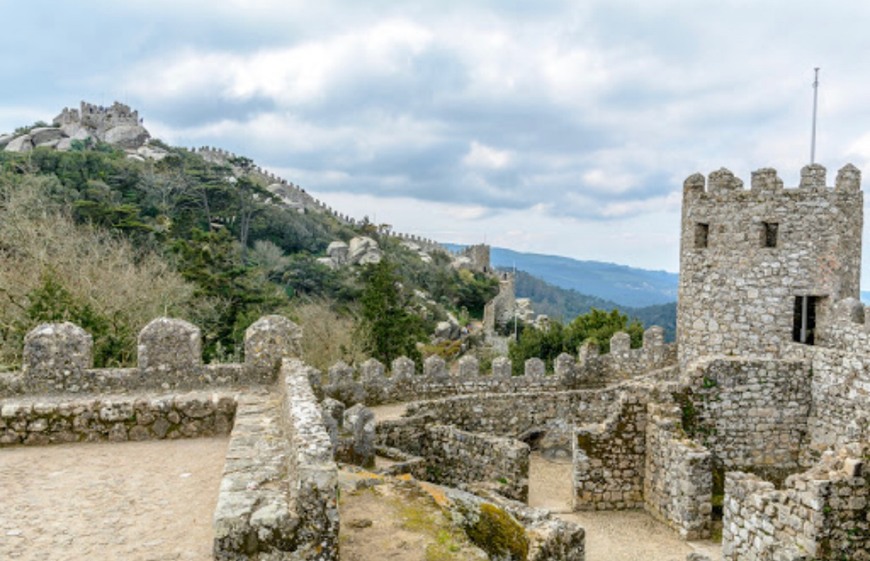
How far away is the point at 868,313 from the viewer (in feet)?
32.2

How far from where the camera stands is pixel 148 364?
303 inches

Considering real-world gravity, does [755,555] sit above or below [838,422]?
below

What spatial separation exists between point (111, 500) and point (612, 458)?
698 centimetres

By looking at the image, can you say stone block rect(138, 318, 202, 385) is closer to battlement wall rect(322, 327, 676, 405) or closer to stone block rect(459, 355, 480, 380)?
battlement wall rect(322, 327, 676, 405)

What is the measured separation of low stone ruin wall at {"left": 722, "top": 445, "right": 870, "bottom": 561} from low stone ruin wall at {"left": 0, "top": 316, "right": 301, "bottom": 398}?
5.53 m

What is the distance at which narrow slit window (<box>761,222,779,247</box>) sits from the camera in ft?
41.0

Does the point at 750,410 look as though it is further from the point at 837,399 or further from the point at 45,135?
the point at 45,135

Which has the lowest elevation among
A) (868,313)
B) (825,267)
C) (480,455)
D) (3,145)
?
(480,455)

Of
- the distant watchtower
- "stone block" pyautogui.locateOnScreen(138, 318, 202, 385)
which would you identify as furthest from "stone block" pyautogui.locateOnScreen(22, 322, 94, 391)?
the distant watchtower

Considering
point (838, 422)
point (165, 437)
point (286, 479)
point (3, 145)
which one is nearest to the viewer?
point (286, 479)

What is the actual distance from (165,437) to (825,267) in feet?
36.8

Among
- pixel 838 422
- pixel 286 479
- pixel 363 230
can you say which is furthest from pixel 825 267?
pixel 363 230

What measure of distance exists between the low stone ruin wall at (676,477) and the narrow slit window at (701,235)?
477cm

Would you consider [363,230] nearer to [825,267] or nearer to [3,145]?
[3,145]
